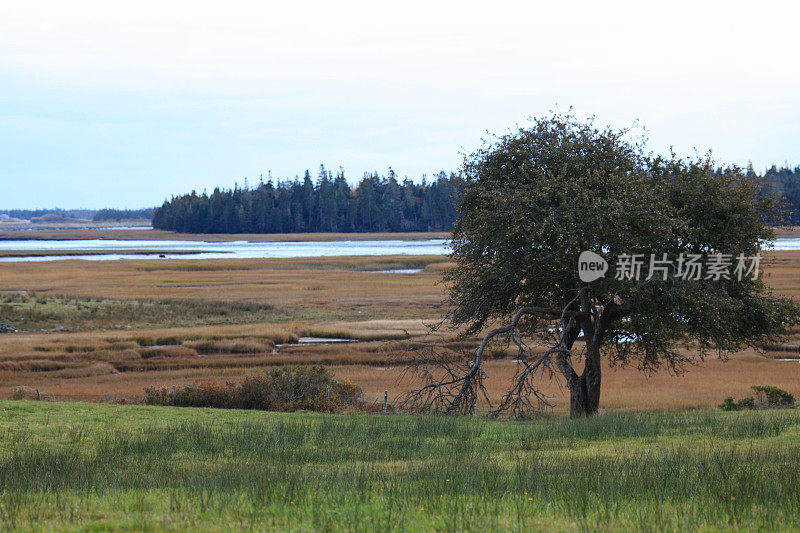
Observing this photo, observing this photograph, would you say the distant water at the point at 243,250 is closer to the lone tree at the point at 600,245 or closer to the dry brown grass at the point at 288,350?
the dry brown grass at the point at 288,350

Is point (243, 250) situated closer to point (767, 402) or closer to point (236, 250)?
point (236, 250)

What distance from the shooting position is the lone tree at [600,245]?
21.4 m

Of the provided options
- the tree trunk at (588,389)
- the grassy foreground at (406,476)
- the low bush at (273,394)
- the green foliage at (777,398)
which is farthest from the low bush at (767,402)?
the low bush at (273,394)

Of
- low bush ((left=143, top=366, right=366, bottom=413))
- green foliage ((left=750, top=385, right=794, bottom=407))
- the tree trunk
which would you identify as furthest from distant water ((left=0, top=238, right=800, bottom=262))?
the tree trunk

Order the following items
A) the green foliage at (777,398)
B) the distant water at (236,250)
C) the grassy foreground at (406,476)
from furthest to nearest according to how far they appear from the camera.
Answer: the distant water at (236,250), the green foliage at (777,398), the grassy foreground at (406,476)

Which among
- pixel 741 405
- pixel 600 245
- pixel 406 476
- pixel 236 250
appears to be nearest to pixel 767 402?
pixel 741 405

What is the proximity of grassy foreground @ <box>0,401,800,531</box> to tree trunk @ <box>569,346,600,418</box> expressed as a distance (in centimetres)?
598

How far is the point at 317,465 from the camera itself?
13.2m

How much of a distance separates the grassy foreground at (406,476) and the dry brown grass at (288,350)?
11.0 metres

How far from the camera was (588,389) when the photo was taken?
81.9ft

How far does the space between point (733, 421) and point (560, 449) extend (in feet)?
20.5

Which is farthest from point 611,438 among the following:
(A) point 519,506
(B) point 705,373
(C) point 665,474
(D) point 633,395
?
(B) point 705,373

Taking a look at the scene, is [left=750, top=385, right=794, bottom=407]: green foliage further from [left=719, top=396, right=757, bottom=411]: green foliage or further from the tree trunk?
the tree trunk

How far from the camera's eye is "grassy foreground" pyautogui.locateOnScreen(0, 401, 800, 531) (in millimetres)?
8414
